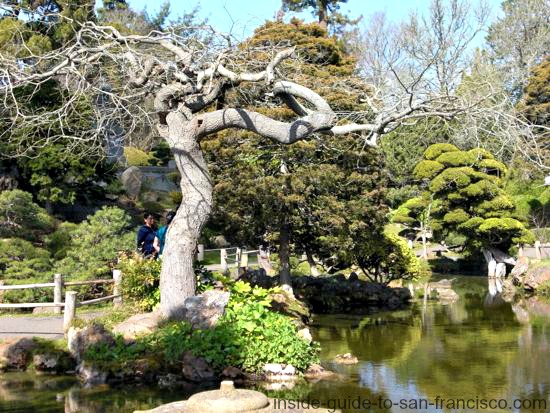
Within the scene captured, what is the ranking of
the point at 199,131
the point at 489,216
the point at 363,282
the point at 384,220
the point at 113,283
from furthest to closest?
1. the point at 489,216
2. the point at 363,282
3. the point at 384,220
4. the point at 113,283
5. the point at 199,131

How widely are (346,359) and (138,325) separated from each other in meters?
3.21

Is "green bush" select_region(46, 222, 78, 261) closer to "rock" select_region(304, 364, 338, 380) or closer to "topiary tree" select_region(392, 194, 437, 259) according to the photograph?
"rock" select_region(304, 364, 338, 380)

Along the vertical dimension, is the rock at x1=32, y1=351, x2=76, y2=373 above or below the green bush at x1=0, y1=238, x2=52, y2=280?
below

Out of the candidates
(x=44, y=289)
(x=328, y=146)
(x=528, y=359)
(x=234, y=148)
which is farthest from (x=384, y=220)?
(x=44, y=289)

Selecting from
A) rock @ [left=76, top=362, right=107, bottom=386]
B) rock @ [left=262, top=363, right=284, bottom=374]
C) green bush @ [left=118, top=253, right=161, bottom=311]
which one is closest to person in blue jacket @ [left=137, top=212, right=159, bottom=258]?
green bush @ [left=118, top=253, right=161, bottom=311]

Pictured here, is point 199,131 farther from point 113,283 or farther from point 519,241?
point 519,241

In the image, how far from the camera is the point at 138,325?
1045 centimetres

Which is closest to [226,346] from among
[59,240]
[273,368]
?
[273,368]

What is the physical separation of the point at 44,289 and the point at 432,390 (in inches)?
340

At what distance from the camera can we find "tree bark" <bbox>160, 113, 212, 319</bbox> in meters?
10.7

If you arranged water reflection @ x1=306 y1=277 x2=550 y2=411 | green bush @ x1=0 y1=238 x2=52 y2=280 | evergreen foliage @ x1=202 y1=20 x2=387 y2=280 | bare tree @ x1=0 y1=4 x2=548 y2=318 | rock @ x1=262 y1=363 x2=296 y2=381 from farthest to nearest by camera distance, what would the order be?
evergreen foliage @ x1=202 y1=20 x2=387 y2=280
green bush @ x1=0 y1=238 x2=52 y2=280
bare tree @ x1=0 y1=4 x2=548 y2=318
rock @ x1=262 y1=363 x2=296 y2=381
water reflection @ x1=306 y1=277 x2=550 y2=411

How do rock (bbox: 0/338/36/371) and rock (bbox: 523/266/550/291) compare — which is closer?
rock (bbox: 0/338/36/371)

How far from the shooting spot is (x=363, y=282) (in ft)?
66.2

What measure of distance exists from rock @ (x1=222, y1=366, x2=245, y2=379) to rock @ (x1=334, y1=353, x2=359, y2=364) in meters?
1.99
